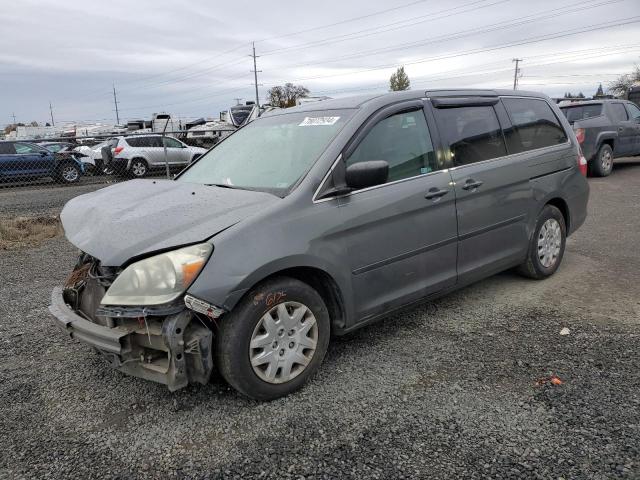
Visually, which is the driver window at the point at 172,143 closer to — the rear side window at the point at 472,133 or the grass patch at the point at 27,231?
the grass patch at the point at 27,231

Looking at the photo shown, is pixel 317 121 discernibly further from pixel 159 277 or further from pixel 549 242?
pixel 549 242

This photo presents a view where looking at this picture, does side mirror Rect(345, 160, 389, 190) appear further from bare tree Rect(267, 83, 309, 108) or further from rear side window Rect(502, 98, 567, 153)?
bare tree Rect(267, 83, 309, 108)

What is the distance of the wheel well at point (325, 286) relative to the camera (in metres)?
2.99

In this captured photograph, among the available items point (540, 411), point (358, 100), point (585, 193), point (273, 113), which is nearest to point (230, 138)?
point (273, 113)

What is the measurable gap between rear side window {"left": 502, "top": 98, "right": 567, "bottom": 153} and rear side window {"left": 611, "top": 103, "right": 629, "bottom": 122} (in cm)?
871

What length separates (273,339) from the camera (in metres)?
2.84

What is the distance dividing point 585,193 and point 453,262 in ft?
7.55

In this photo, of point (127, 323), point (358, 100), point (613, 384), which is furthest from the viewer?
point (358, 100)

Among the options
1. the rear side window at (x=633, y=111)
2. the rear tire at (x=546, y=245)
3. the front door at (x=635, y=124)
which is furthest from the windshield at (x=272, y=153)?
the rear side window at (x=633, y=111)

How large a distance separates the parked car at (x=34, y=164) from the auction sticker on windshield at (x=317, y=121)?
1294cm

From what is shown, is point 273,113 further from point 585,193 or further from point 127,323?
point 585,193

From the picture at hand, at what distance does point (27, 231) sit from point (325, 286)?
6588mm

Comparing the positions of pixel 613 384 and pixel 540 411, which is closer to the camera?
pixel 540 411

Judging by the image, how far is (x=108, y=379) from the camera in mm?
3240
